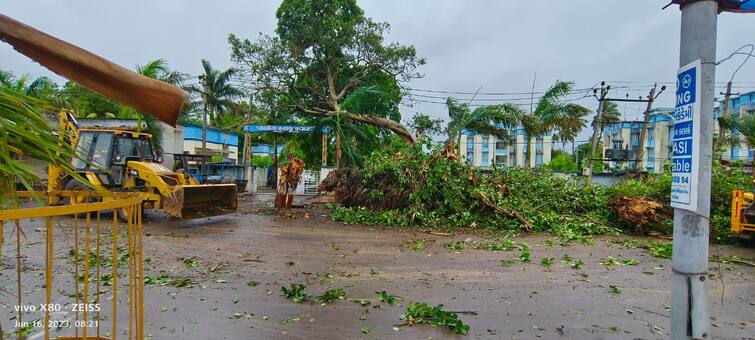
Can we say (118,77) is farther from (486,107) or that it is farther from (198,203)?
(486,107)

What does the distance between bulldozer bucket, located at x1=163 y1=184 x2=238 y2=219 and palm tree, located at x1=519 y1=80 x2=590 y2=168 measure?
11.6 meters

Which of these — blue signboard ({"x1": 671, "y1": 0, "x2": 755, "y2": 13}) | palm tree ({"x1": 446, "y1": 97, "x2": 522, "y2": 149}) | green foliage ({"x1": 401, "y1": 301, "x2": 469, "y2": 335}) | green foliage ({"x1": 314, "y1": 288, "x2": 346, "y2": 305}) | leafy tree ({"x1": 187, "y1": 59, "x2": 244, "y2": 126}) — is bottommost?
green foliage ({"x1": 314, "y1": 288, "x2": 346, "y2": 305})

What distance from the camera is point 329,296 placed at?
202 inches

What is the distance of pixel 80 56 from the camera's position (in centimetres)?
153

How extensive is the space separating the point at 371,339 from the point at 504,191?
9.46 metres

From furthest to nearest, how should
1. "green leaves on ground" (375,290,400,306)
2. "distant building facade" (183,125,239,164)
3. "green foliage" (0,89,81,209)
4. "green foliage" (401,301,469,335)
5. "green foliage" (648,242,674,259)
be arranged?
"distant building facade" (183,125,239,164), "green foliage" (648,242,674,259), "green leaves on ground" (375,290,400,306), "green foliage" (401,301,469,335), "green foliage" (0,89,81,209)

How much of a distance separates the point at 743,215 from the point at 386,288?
8.98 m

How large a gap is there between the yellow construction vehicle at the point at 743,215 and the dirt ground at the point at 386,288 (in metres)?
0.45

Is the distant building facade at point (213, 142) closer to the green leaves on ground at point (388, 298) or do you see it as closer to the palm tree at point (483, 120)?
the palm tree at point (483, 120)

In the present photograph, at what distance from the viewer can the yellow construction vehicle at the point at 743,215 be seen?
30.3 feet

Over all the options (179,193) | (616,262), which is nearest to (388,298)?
(616,262)

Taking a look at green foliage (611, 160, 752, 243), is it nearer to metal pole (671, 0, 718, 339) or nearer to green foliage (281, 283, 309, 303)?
metal pole (671, 0, 718, 339)

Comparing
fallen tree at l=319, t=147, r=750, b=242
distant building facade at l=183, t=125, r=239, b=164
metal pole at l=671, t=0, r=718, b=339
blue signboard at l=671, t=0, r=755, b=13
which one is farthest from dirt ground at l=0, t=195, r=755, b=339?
distant building facade at l=183, t=125, r=239, b=164

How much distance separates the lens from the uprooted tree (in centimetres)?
2328
